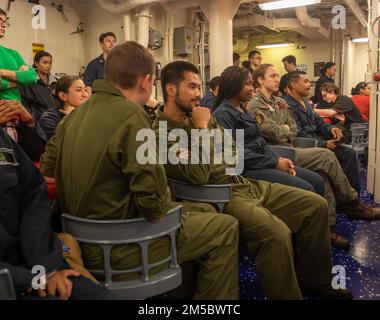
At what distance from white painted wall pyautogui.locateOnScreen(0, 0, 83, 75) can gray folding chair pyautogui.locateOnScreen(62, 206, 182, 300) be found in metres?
4.27

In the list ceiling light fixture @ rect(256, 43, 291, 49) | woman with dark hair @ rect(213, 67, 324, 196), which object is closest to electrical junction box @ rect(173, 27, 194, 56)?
woman with dark hair @ rect(213, 67, 324, 196)

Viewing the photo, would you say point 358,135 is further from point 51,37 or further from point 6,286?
point 6,286

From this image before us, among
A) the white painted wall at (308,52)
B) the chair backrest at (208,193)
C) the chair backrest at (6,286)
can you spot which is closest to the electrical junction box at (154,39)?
the chair backrest at (208,193)

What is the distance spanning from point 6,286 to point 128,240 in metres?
0.45

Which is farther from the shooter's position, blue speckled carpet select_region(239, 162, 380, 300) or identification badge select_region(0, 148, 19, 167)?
blue speckled carpet select_region(239, 162, 380, 300)

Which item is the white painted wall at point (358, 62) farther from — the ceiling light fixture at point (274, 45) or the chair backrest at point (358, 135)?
the chair backrest at point (358, 135)

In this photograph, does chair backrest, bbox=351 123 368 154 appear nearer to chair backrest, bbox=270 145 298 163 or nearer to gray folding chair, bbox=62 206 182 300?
chair backrest, bbox=270 145 298 163

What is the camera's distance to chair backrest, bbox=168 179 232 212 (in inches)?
73.5

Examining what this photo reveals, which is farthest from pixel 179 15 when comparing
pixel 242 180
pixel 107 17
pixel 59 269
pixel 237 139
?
pixel 59 269

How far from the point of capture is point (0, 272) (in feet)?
3.25

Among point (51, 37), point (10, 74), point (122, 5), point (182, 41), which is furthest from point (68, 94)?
point (182, 41)

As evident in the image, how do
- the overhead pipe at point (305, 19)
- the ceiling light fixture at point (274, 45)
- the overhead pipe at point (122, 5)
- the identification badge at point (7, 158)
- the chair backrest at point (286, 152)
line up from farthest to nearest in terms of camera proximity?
the ceiling light fixture at point (274, 45) → the overhead pipe at point (305, 19) → the overhead pipe at point (122, 5) → the chair backrest at point (286, 152) → the identification badge at point (7, 158)

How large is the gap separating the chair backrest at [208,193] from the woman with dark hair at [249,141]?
28.3 inches

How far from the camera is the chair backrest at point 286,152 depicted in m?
2.89
